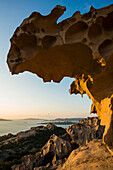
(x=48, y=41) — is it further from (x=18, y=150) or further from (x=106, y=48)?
(x=18, y=150)

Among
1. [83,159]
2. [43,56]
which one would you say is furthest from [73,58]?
[83,159]

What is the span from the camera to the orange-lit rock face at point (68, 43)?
3.72 meters

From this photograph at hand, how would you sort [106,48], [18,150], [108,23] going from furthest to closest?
1. [18,150]
2. [106,48]
3. [108,23]

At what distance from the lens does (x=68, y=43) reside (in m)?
3.89

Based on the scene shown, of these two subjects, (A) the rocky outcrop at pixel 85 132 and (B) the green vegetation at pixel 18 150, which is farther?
(B) the green vegetation at pixel 18 150

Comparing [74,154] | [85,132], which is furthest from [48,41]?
[85,132]

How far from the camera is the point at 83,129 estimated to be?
11.2 m

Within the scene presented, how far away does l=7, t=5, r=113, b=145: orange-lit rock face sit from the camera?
372cm

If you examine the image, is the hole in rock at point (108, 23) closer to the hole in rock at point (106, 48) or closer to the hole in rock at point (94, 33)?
the hole in rock at point (94, 33)

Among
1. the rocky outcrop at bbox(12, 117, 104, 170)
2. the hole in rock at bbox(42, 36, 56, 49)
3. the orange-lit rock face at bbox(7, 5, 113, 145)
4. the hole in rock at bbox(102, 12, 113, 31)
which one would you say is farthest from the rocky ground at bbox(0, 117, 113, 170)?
the hole in rock at bbox(102, 12, 113, 31)

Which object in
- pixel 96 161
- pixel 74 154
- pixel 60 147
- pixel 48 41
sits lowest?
pixel 60 147

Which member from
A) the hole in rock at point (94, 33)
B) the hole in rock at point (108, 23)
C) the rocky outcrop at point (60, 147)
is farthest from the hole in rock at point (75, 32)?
the rocky outcrop at point (60, 147)

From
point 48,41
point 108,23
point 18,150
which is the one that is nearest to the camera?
point 108,23

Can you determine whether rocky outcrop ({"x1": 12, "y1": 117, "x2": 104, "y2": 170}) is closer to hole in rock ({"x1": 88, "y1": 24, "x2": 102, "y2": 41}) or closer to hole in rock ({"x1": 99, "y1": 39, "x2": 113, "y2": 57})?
hole in rock ({"x1": 99, "y1": 39, "x2": 113, "y2": 57})
